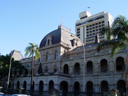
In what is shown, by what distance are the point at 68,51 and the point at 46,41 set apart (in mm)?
7394

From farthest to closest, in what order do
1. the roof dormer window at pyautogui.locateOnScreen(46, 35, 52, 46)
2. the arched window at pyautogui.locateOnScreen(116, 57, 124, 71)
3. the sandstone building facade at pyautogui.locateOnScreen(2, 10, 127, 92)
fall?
1. the roof dormer window at pyautogui.locateOnScreen(46, 35, 52, 46)
2. the arched window at pyautogui.locateOnScreen(116, 57, 124, 71)
3. the sandstone building facade at pyautogui.locateOnScreen(2, 10, 127, 92)

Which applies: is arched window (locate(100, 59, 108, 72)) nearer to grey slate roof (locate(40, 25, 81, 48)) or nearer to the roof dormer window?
grey slate roof (locate(40, 25, 81, 48))

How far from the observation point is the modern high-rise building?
10603cm

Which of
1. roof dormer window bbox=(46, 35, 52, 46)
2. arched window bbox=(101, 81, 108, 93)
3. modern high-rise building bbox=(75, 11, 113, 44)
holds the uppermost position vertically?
modern high-rise building bbox=(75, 11, 113, 44)

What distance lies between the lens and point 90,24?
113188 mm

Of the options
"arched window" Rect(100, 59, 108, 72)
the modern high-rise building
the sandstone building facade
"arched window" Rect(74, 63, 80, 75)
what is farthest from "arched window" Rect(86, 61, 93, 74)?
the modern high-rise building

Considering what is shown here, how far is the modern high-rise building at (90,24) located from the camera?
106m

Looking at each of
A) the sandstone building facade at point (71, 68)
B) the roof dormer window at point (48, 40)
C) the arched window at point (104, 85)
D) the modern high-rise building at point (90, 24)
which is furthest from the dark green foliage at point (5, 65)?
the modern high-rise building at point (90, 24)

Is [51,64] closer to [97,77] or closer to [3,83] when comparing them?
[97,77]

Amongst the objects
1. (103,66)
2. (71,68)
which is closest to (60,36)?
(71,68)

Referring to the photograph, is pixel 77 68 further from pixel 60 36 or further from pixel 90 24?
pixel 90 24

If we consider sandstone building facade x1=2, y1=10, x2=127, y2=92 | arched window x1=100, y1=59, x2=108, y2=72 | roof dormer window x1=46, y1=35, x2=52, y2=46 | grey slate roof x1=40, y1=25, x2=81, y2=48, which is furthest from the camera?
roof dormer window x1=46, y1=35, x2=52, y2=46

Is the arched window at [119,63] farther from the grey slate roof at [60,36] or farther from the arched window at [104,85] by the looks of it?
the grey slate roof at [60,36]

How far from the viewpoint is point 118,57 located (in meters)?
37.1
